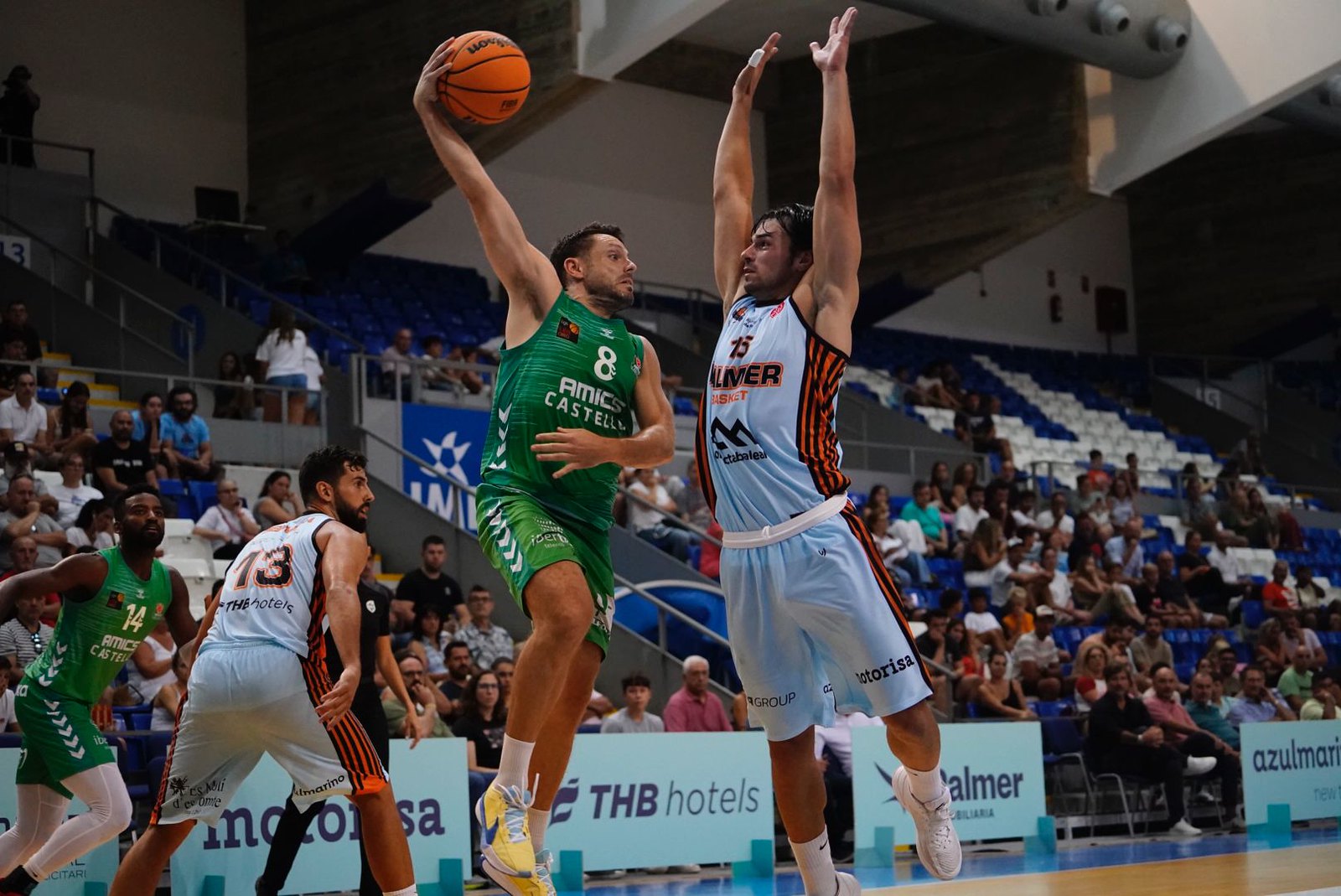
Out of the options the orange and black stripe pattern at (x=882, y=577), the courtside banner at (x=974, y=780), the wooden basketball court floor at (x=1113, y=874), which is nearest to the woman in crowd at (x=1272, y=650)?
the wooden basketball court floor at (x=1113, y=874)

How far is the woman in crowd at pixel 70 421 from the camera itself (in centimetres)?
1304

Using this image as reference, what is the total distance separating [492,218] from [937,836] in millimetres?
2629

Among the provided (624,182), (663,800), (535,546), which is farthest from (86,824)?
(624,182)

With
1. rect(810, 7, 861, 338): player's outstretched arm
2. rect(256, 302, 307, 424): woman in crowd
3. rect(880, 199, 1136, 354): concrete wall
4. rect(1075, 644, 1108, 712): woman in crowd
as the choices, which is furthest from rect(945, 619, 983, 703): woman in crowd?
rect(880, 199, 1136, 354): concrete wall

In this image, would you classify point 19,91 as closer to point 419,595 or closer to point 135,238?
point 135,238

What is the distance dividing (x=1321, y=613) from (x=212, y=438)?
13068 millimetres

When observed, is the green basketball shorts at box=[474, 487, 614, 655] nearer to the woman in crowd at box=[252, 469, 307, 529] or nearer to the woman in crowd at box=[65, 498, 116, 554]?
the woman in crowd at box=[65, 498, 116, 554]

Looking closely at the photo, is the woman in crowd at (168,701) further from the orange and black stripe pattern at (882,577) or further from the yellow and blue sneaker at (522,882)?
the orange and black stripe pattern at (882,577)

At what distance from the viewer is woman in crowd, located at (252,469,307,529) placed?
1296 centimetres

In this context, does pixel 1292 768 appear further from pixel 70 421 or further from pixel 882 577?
pixel 70 421

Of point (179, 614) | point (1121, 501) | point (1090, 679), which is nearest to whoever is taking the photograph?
point (179, 614)

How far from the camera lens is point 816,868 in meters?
5.85

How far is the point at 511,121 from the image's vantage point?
712 inches

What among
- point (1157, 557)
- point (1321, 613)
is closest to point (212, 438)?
point (1157, 557)
